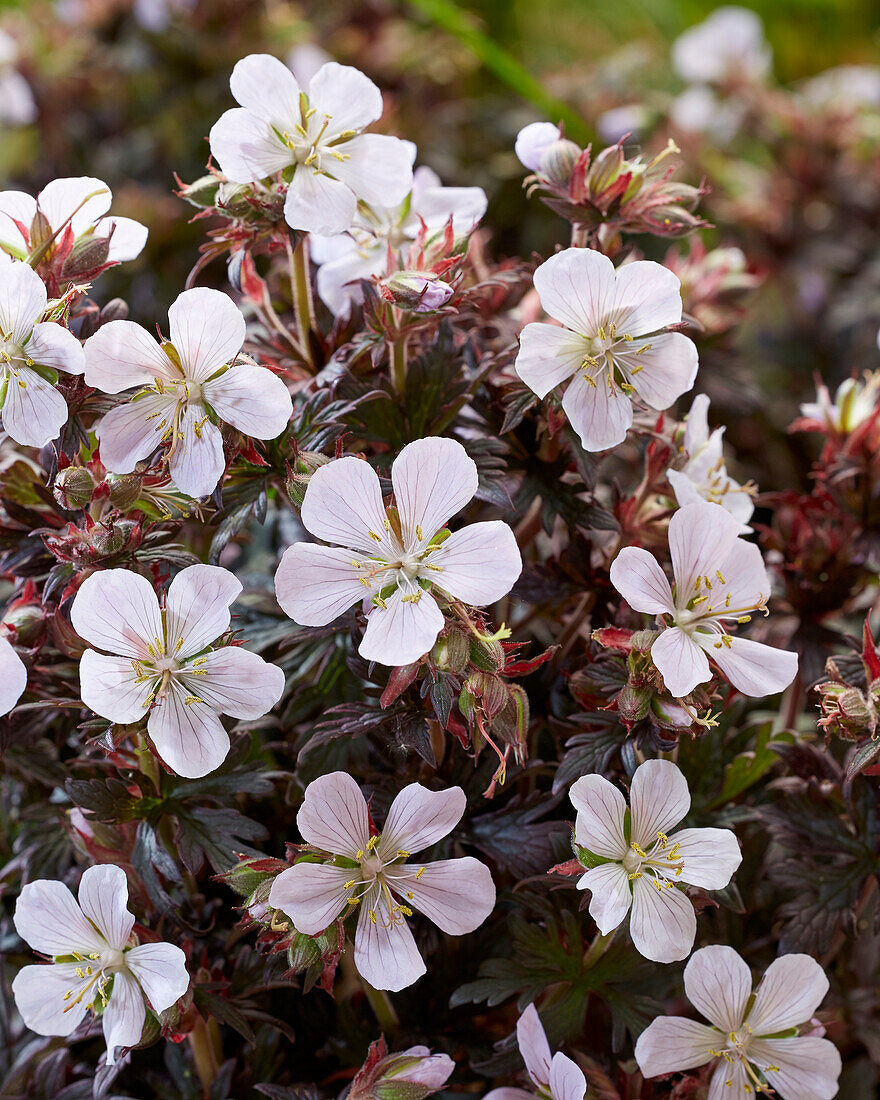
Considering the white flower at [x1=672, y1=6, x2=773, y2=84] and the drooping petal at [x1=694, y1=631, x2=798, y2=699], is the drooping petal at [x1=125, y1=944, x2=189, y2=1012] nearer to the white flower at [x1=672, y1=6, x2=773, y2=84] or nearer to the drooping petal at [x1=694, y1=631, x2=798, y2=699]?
the drooping petal at [x1=694, y1=631, x2=798, y2=699]

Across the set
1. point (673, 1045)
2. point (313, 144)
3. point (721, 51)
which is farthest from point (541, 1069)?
point (721, 51)

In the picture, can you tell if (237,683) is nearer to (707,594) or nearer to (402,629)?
(402,629)

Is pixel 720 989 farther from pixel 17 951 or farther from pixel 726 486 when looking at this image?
pixel 17 951

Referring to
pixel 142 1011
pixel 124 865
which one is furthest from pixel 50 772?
pixel 142 1011

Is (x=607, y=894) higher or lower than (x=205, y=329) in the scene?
lower

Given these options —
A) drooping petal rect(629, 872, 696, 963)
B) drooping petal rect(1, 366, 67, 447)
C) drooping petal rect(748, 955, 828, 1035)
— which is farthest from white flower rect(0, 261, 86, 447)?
drooping petal rect(748, 955, 828, 1035)
